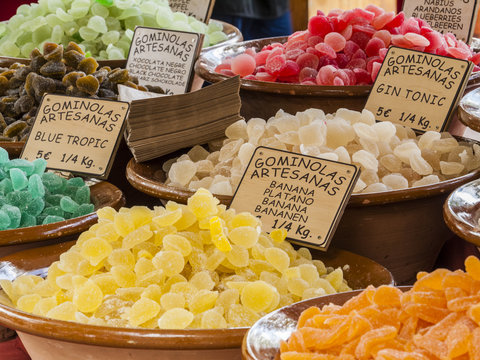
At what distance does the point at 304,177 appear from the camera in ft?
3.53

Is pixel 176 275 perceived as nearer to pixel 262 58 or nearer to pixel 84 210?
pixel 84 210

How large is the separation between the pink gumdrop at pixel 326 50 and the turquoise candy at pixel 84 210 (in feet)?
2.33

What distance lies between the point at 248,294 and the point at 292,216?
0.24 metres

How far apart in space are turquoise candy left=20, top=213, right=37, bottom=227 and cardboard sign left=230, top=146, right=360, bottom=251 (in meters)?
0.36

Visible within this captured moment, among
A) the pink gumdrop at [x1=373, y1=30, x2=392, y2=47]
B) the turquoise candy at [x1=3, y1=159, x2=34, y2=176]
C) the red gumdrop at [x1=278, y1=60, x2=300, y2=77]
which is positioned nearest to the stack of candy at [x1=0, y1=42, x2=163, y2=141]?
the turquoise candy at [x1=3, y1=159, x2=34, y2=176]

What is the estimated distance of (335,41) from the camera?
1711 millimetres

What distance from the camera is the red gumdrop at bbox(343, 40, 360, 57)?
1704mm

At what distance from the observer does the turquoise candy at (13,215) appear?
46.9 inches

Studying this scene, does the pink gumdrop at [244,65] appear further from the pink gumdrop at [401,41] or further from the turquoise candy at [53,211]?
the turquoise candy at [53,211]

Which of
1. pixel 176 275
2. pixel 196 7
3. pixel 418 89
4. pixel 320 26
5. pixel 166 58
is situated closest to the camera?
pixel 176 275

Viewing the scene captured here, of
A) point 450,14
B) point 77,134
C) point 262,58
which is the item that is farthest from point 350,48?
point 77,134

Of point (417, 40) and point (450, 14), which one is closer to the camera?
point (417, 40)

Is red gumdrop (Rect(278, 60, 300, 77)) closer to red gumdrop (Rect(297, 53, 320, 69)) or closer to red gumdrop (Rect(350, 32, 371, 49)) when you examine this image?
red gumdrop (Rect(297, 53, 320, 69))

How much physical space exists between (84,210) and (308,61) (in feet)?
2.25
